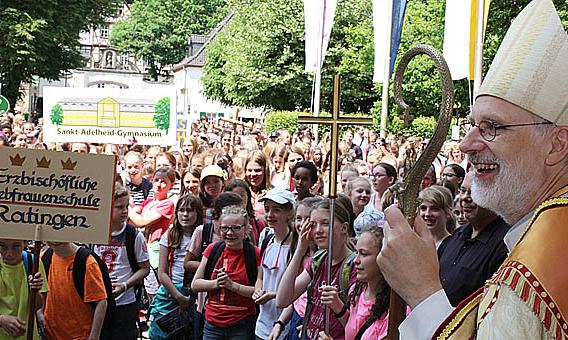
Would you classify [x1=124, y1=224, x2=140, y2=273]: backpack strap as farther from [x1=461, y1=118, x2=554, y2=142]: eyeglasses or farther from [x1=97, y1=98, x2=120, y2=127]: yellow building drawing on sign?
[x1=97, y1=98, x2=120, y2=127]: yellow building drawing on sign

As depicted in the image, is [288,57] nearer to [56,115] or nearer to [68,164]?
[56,115]

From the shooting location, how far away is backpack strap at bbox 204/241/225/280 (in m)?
6.55

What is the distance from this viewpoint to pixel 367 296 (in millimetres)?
4668

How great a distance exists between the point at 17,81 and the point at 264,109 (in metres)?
15.0

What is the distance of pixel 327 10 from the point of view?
1600cm

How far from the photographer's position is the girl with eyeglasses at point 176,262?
285 inches

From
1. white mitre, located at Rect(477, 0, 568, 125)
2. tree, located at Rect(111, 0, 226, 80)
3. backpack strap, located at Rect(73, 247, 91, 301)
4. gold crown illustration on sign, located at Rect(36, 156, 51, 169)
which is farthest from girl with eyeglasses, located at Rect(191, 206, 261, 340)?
tree, located at Rect(111, 0, 226, 80)

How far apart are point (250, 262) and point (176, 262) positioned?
1.05m

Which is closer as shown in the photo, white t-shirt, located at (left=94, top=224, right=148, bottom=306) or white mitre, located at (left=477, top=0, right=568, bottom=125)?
white mitre, located at (left=477, top=0, right=568, bottom=125)

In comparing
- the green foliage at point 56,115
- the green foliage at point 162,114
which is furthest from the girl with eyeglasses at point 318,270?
the green foliage at point 56,115

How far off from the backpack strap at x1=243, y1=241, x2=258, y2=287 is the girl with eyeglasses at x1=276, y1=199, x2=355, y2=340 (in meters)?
0.82

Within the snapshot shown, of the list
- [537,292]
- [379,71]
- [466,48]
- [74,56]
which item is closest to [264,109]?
[74,56]

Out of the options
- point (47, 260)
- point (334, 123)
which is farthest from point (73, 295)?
point (334, 123)

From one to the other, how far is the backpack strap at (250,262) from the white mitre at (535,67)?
4.42 meters
